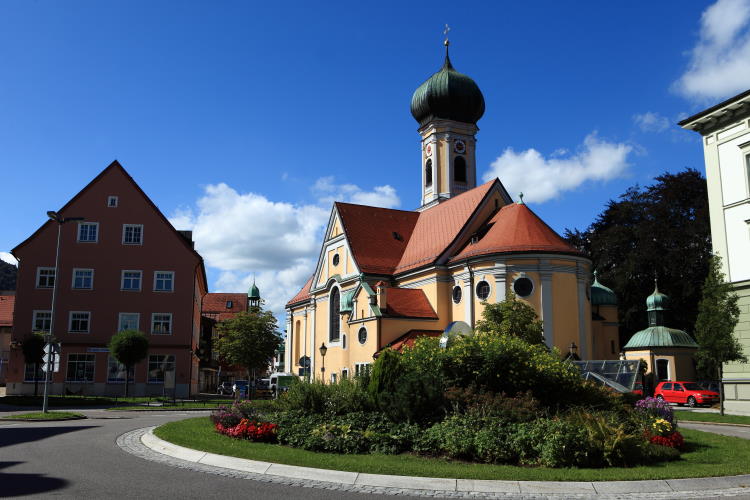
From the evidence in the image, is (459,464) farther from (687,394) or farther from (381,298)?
(687,394)

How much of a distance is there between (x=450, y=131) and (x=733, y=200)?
31.1m

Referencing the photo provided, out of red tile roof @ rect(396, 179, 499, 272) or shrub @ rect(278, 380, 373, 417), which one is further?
red tile roof @ rect(396, 179, 499, 272)

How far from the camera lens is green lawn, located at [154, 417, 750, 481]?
461 inches

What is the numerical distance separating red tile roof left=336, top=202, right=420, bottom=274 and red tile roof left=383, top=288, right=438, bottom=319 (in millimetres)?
4912

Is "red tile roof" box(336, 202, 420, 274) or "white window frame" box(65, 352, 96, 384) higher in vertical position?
"red tile roof" box(336, 202, 420, 274)

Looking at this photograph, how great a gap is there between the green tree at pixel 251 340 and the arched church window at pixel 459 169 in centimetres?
1980

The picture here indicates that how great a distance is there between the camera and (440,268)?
4356 cm

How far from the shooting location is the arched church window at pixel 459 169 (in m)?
57.8

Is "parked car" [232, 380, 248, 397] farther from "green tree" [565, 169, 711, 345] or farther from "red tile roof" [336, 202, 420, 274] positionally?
"green tree" [565, 169, 711, 345]

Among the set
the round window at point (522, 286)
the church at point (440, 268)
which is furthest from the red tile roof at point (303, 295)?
the round window at point (522, 286)

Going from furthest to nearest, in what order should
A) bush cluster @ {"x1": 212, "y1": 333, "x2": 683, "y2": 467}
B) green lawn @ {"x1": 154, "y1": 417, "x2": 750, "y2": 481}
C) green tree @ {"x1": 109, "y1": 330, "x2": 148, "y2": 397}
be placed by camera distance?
green tree @ {"x1": 109, "y1": 330, "x2": 148, "y2": 397}
bush cluster @ {"x1": 212, "y1": 333, "x2": 683, "y2": 467}
green lawn @ {"x1": 154, "y1": 417, "x2": 750, "y2": 481}

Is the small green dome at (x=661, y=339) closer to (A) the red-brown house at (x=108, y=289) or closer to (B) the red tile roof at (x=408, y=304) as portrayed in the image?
(B) the red tile roof at (x=408, y=304)

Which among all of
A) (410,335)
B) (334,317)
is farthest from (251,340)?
(410,335)

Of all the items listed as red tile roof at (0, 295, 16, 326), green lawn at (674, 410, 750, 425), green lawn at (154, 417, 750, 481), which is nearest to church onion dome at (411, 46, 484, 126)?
green lawn at (674, 410, 750, 425)
